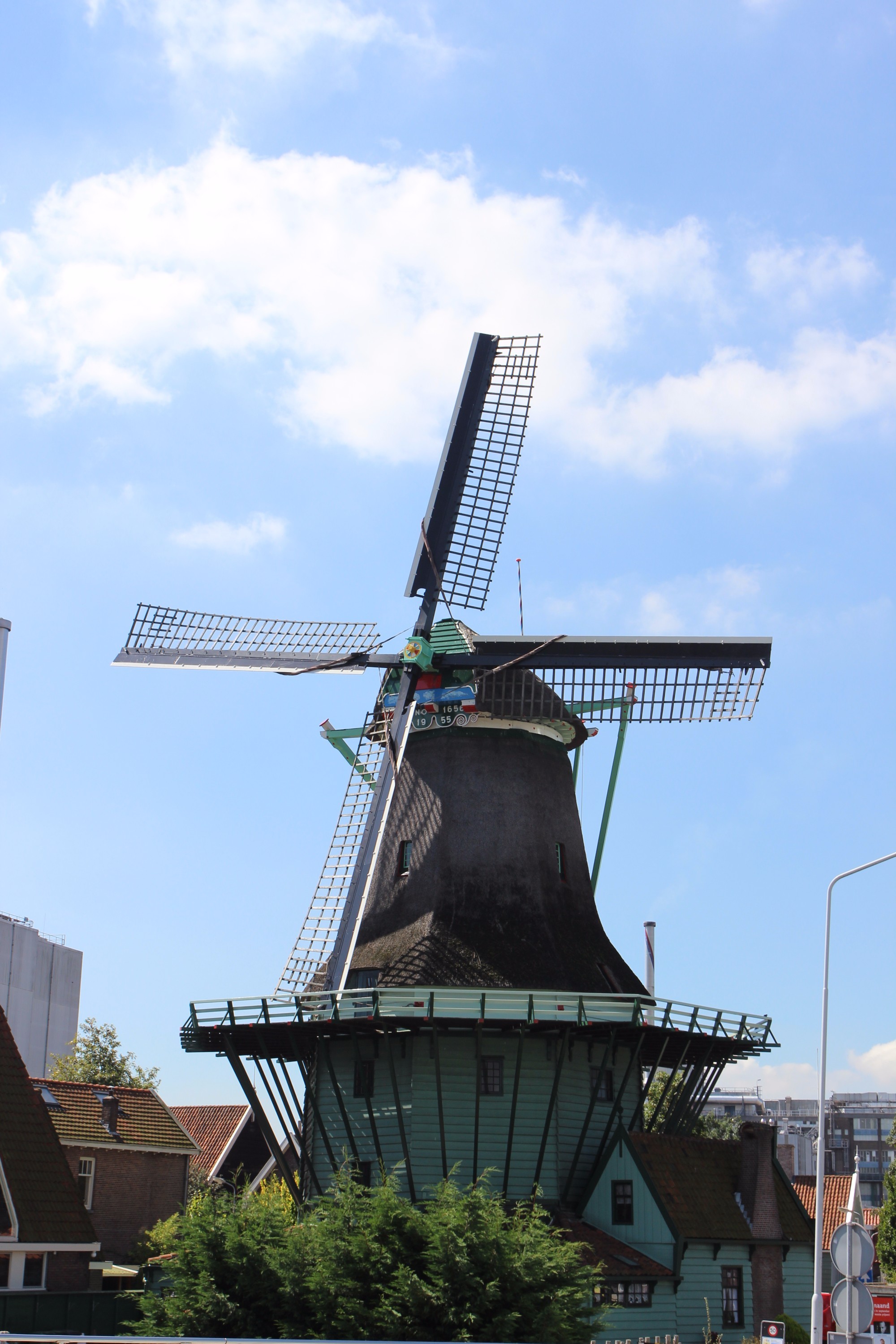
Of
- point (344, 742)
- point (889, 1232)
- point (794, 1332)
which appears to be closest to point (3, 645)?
point (344, 742)

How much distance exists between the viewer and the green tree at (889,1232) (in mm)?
40938

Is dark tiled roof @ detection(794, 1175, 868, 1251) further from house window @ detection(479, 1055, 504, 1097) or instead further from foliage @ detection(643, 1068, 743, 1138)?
house window @ detection(479, 1055, 504, 1097)

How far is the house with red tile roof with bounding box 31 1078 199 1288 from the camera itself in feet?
116

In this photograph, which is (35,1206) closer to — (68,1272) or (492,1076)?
(68,1272)

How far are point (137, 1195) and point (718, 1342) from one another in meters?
17.5

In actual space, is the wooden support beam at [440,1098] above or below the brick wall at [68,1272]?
above

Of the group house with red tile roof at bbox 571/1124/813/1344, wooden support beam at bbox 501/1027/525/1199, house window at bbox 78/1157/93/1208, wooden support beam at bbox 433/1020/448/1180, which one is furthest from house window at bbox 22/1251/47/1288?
house window at bbox 78/1157/93/1208

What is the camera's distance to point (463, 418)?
32844 millimetres

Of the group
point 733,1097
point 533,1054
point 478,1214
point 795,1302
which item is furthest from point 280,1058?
point 733,1097

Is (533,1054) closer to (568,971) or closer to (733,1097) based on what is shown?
(568,971)

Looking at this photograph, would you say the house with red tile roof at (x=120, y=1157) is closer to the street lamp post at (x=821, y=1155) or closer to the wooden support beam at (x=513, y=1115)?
the wooden support beam at (x=513, y=1115)

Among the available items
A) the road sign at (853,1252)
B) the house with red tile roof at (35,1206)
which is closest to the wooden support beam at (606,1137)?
the house with red tile roof at (35,1206)

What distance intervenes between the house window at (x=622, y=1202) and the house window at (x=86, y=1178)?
49.8 ft

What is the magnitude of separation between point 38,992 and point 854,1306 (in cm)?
7256
